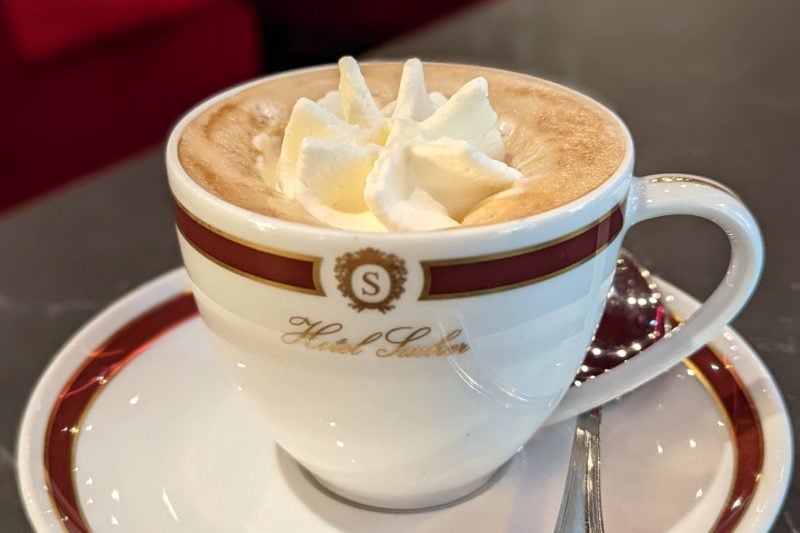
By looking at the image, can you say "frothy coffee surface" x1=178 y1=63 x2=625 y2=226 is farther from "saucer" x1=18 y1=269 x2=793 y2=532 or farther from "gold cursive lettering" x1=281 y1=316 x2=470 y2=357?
"saucer" x1=18 y1=269 x2=793 y2=532

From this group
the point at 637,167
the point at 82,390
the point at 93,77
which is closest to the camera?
the point at 82,390

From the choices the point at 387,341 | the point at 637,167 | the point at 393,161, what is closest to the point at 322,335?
the point at 387,341

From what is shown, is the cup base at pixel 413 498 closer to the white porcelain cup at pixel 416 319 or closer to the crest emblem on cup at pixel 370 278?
the white porcelain cup at pixel 416 319

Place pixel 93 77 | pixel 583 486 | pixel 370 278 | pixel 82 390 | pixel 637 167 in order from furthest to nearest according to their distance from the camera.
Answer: pixel 93 77 → pixel 637 167 → pixel 82 390 → pixel 583 486 → pixel 370 278

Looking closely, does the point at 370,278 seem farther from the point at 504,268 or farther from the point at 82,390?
the point at 82,390

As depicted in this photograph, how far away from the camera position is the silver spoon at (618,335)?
28.7 inches

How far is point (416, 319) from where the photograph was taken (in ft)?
1.85

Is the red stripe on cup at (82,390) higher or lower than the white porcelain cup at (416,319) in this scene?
lower

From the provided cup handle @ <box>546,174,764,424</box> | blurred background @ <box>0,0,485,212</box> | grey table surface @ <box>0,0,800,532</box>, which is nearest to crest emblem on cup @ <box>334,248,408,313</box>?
cup handle @ <box>546,174,764,424</box>

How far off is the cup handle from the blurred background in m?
2.03

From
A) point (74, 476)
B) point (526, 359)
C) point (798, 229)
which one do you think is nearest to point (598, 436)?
point (526, 359)

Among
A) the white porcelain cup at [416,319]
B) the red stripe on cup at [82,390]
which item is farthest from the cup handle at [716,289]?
the red stripe on cup at [82,390]

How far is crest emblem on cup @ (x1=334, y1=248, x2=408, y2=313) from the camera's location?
21.2 inches

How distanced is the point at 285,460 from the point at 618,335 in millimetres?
375
